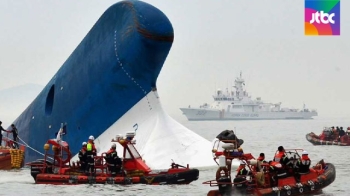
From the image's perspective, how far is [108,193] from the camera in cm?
3152

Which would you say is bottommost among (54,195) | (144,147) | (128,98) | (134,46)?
(54,195)

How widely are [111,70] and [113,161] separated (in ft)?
23.0

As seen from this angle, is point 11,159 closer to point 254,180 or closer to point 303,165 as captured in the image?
point 254,180

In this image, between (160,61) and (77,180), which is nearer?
(77,180)

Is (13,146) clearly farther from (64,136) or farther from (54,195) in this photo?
(54,195)

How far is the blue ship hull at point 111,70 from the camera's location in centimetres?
3781

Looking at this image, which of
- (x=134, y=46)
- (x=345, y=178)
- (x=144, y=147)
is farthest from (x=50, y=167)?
(x=345, y=178)

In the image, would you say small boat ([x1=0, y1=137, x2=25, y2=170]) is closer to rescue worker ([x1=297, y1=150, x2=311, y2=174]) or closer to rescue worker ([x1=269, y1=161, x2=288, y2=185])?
rescue worker ([x1=269, y1=161, x2=288, y2=185])

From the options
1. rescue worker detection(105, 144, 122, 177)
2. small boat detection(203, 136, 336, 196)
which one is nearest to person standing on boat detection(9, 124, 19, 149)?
→ rescue worker detection(105, 144, 122, 177)

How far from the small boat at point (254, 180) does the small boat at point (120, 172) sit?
354cm

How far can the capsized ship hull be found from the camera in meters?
37.3

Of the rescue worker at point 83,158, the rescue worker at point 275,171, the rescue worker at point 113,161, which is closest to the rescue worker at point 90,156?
the rescue worker at point 83,158

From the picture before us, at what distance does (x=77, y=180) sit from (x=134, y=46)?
26.9 feet

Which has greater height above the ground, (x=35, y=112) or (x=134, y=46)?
(x=134, y=46)
